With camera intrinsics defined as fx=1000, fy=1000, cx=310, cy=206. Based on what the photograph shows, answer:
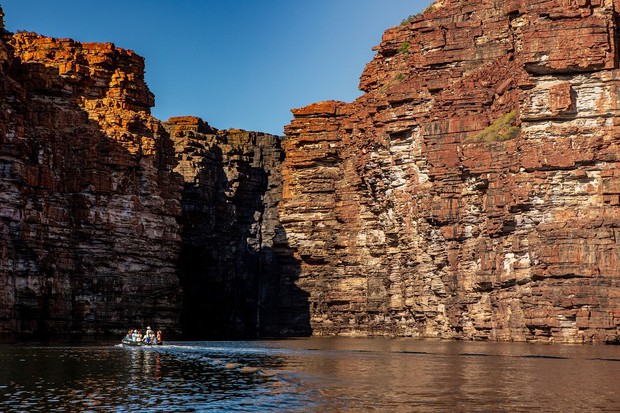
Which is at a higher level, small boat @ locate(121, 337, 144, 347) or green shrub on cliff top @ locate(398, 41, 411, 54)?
green shrub on cliff top @ locate(398, 41, 411, 54)

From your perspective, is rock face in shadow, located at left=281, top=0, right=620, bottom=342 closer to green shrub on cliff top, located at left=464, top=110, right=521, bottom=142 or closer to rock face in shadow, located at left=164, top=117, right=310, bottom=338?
green shrub on cliff top, located at left=464, top=110, right=521, bottom=142

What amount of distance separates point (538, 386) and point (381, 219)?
98073mm

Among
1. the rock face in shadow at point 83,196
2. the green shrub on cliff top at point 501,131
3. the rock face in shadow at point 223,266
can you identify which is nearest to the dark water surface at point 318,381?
the green shrub on cliff top at point 501,131

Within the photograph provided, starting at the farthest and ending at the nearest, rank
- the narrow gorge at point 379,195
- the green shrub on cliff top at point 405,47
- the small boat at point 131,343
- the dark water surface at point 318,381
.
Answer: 1. the green shrub on cliff top at point 405,47
2. the small boat at point 131,343
3. the narrow gorge at point 379,195
4. the dark water surface at point 318,381

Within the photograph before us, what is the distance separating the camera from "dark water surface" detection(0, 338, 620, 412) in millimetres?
51875

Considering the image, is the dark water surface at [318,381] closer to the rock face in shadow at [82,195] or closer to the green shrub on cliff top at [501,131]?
the green shrub on cliff top at [501,131]

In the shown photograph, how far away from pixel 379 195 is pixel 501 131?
36.7m

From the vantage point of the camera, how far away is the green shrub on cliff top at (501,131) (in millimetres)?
119125

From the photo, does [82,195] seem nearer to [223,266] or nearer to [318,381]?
[223,266]

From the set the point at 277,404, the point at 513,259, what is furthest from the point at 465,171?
the point at 277,404

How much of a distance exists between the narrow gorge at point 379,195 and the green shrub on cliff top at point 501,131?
37cm

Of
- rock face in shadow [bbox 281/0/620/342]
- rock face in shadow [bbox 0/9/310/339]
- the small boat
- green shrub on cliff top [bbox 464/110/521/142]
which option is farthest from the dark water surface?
rock face in shadow [bbox 0/9/310/339]

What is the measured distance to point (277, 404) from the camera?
5300 cm

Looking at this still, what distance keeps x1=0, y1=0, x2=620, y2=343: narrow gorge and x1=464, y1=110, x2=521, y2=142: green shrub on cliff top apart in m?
0.37
